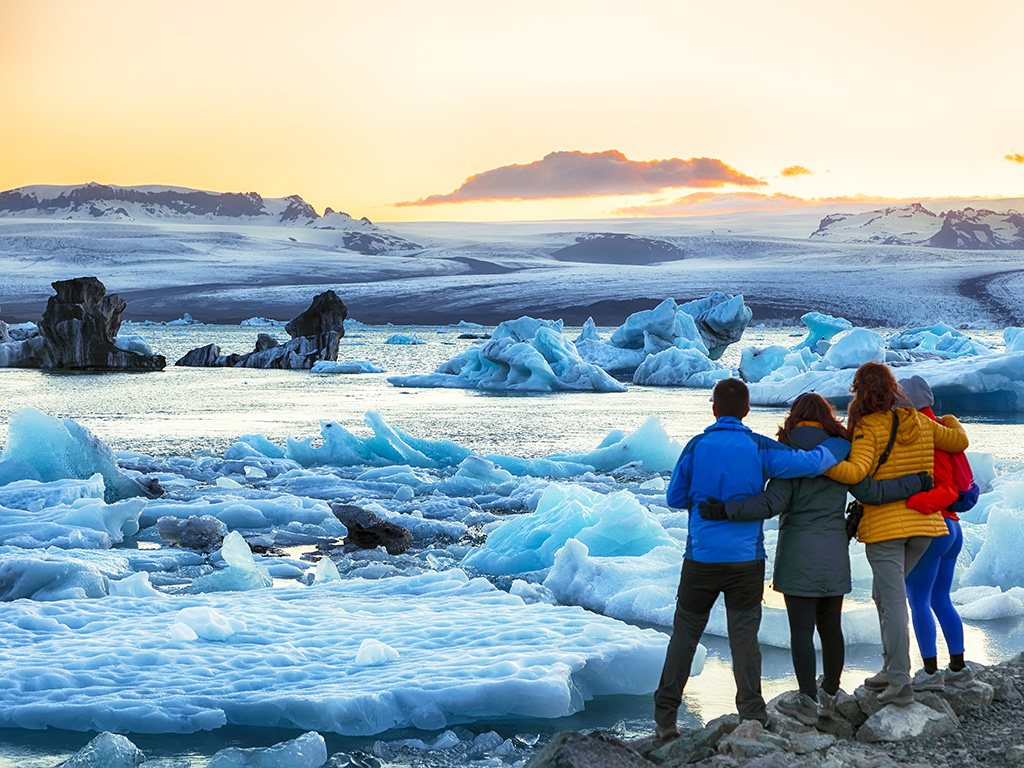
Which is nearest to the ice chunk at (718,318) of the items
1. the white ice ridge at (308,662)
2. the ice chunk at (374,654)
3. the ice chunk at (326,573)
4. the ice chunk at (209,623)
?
the ice chunk at (326,573)

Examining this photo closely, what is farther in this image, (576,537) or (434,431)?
(434,431)

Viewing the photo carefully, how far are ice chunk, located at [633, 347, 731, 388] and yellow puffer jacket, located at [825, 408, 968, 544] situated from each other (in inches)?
736

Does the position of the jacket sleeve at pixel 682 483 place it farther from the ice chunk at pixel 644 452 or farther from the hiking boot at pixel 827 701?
the ice chunk at pixel 644 452

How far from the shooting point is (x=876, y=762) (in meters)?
2.66

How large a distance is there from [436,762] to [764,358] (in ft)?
62.4

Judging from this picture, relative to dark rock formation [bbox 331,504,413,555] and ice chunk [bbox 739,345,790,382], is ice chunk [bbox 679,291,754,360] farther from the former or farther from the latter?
dark rock formation [bbox 331,504,413,555]

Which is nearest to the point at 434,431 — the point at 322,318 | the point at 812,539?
the point at 812,539

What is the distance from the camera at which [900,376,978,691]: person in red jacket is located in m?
3.08

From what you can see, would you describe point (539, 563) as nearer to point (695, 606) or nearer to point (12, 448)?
point (695, 606)

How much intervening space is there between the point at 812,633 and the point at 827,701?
0.89ft

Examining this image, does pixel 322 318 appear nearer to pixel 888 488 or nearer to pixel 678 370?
pixel 678 370

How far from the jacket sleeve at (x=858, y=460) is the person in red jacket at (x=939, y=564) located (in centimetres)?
20

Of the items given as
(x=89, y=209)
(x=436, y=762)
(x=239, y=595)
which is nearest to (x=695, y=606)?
(x=436, y=762)

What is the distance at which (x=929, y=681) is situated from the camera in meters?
3.19
